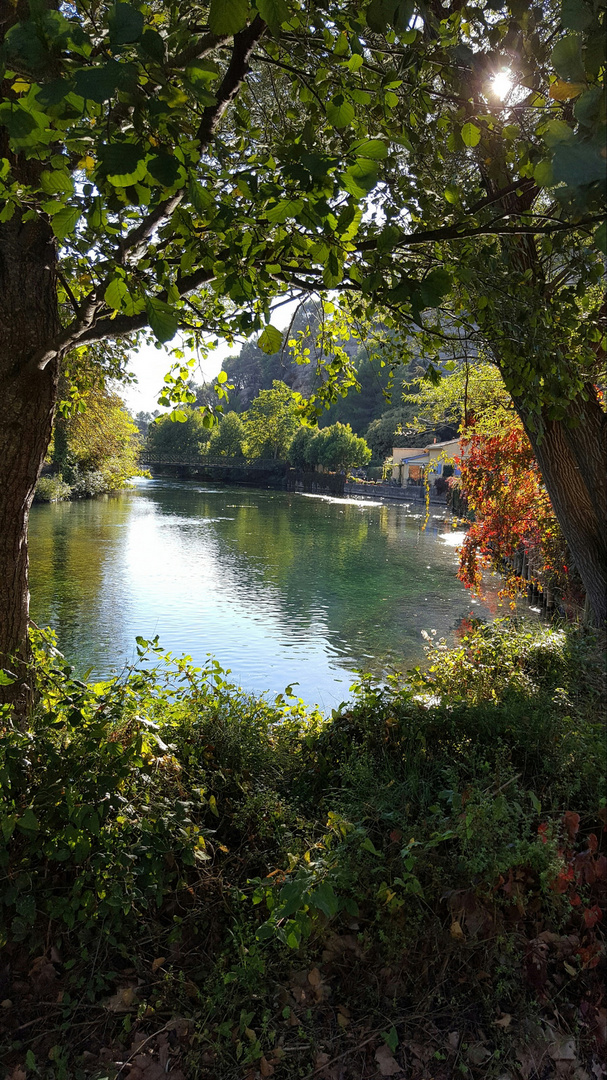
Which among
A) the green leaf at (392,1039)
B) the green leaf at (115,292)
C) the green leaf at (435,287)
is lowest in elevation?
the green leaf at (392,1039)

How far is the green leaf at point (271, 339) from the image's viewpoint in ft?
8.65

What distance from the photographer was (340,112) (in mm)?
1977

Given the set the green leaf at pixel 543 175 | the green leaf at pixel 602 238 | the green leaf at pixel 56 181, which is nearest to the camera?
the green leaf at pixel 602 238

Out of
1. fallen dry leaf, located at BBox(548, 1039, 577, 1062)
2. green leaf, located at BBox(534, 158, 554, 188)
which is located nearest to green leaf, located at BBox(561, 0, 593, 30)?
green leaf, located at BBox(534, 158, 554, 188)

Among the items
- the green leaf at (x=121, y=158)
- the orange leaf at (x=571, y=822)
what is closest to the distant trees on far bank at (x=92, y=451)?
the orange leaf at (x=571, y=822)

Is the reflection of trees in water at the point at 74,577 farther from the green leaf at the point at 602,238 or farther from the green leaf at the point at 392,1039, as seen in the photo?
the green leaf at the point at 602,238

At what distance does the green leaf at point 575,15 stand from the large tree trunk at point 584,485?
5.48 m

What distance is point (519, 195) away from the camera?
16.9ft

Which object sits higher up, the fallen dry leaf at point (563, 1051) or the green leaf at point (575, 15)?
the green leaf at point (575, 15)

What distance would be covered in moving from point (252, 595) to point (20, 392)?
12153 mm

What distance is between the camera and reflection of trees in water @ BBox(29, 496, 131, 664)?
11470 mm

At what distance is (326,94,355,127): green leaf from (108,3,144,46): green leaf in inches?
29.0

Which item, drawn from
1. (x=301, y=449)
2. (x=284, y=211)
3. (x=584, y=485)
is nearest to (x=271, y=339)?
(x=284, y=211)

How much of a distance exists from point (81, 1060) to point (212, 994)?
0.53 meters
